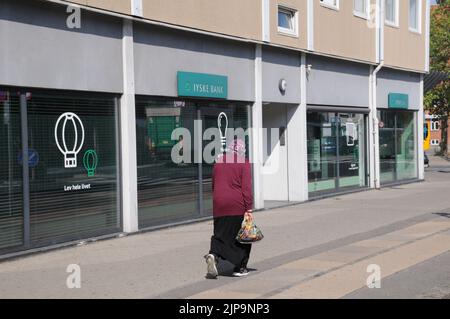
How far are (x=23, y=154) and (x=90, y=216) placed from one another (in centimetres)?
180

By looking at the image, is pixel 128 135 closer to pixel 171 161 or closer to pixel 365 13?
pixel 171 161

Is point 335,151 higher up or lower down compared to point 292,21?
lower down

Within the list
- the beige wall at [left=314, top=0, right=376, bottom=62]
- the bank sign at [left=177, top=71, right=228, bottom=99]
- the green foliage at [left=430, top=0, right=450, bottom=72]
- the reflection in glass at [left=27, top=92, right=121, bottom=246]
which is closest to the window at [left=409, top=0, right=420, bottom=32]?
the beige wall at [left=314, top=0, right=376, bottom=62]

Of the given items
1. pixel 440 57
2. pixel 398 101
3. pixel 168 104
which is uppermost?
pixel 440 57

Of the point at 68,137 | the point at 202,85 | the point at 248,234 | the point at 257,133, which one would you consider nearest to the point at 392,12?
→ the point at 257,133

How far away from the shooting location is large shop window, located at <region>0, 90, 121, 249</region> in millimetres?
9406

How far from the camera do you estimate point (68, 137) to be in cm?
1036

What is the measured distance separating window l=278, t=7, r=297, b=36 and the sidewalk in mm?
4452

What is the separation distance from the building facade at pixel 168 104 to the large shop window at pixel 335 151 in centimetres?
6

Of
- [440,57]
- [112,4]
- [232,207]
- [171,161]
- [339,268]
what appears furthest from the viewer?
[440,57]

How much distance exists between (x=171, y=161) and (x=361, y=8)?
9.51 metres

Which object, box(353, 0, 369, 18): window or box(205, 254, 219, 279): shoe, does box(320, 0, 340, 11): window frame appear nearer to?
box(353, 0, 369, 18): window
